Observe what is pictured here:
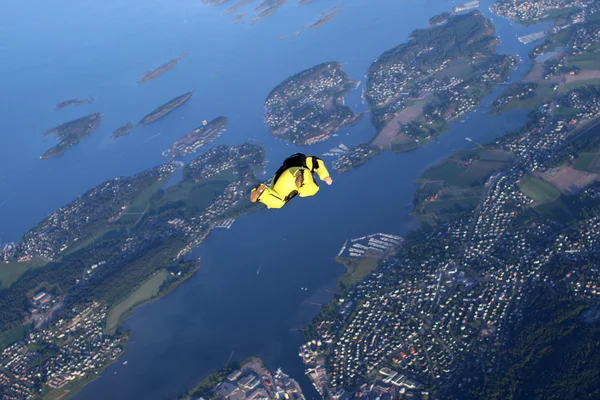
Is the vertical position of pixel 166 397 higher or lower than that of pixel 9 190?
lower

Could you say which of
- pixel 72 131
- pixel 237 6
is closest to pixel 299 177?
pixel 72 131

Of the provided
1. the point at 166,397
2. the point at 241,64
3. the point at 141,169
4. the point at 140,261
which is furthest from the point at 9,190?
the point at 166,397

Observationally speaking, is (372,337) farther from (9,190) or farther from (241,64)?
(241,64)

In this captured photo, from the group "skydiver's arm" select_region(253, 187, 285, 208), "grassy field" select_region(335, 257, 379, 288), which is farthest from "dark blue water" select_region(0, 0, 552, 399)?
"skydiver's arm" select_region(253, 187, 285, 208)

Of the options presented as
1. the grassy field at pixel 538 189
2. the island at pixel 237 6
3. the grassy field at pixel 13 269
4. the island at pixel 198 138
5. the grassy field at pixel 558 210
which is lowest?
the grassy field at pixel 558 210

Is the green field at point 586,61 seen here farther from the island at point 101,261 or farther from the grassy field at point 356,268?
the grassy field at point 356,268

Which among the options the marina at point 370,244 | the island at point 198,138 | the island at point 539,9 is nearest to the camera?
the marina at point 370,244

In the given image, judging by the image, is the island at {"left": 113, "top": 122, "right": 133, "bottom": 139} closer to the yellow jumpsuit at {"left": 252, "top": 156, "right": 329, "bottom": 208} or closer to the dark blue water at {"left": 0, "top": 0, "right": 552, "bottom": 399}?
the dark blue water at {"left": 0, "top": 0, "right": 552, "bottom": 399}

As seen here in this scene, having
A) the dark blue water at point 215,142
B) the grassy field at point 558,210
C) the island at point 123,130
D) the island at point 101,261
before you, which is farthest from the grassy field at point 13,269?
the grassy field at point 558,210
